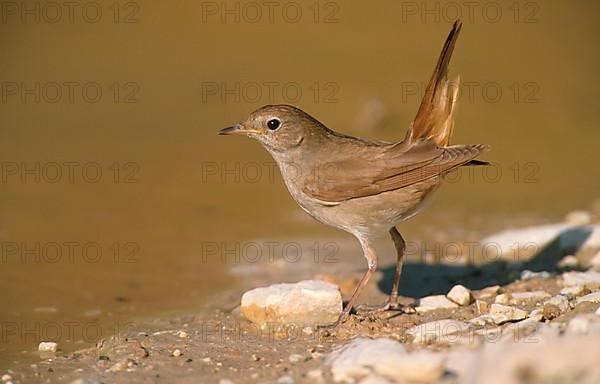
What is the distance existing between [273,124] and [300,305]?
1547mm

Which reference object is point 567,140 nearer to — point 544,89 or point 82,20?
point 544,89

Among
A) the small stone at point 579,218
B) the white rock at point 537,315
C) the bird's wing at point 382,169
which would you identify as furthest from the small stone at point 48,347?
the small stone at point 579,218

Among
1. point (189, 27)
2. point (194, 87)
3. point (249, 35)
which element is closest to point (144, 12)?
point (189, 27)

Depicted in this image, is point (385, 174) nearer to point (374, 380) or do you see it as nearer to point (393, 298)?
point (393, 298)

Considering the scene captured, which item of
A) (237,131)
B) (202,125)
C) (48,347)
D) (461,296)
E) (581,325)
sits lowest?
(48,347)

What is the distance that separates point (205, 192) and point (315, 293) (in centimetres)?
447

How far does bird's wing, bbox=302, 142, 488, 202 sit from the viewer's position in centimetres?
625

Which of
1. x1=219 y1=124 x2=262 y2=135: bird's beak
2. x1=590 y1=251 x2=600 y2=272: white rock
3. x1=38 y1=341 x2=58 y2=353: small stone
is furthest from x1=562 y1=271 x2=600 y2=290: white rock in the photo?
x1=38 y1=341 x2=58 y2=353: small stone

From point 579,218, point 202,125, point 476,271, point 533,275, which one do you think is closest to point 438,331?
point 533,275

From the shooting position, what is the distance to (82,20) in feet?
55.3

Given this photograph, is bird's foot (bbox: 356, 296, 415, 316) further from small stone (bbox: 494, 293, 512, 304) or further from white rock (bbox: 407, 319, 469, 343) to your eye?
white rock (bbox: 407, 319, 469, 343)

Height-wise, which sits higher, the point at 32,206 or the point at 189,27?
the point at 189,27

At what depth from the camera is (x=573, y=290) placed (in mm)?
6238

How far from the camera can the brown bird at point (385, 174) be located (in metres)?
6.29
